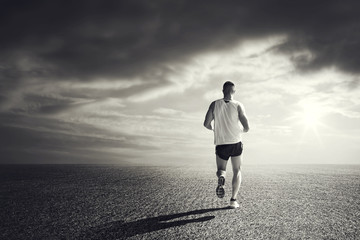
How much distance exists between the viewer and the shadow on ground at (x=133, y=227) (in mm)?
3619

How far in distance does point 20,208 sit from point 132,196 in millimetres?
1980

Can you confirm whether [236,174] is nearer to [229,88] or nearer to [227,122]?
[227,122]

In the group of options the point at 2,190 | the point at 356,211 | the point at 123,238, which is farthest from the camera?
the point at 2,190

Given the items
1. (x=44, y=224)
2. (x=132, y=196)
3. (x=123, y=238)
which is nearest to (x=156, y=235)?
(x=123, y=238)

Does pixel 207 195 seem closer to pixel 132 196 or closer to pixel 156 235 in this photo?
pixel 132 196

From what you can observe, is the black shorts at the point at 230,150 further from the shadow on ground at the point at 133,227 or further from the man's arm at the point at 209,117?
the shadow on ground at the point at 133,227

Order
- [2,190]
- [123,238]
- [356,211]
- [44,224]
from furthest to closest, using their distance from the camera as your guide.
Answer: [2,190] < [356,211] < [44,224] < [123,238]

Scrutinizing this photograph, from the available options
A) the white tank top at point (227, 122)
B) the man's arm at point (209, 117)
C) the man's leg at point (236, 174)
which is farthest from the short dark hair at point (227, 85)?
the man's leg at point (236, 174)

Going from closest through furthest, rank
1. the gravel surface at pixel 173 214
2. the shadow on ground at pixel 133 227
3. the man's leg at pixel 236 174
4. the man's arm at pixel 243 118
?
the shadow on ground at pixel 133 227, the gravel surface at pixel 173 214, the man's leg at pixel 236 174, the man's arm at pixel 243 118

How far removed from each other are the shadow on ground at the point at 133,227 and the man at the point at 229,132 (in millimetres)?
1012

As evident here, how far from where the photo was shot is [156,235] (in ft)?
11.8

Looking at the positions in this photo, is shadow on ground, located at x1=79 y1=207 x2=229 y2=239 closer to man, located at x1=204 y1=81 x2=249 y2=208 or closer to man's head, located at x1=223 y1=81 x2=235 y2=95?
man, located at x1=204 y1=81 x2=249 y2=208

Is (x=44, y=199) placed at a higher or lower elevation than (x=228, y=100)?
lower

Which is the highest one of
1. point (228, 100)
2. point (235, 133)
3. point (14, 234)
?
point (228, 100)
